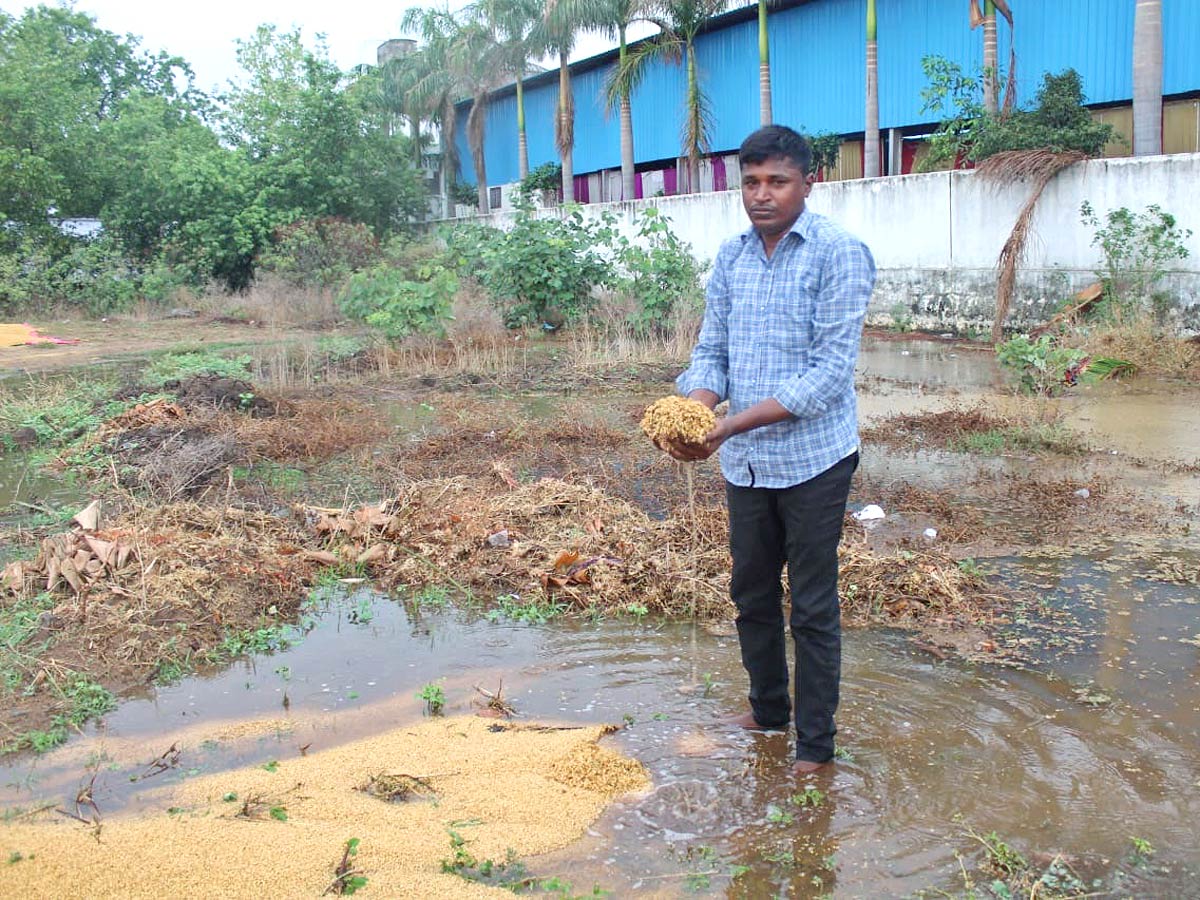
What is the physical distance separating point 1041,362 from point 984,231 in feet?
23.9

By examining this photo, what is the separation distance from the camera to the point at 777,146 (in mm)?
3078

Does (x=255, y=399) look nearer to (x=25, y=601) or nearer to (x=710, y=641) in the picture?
(x=25, y=601)

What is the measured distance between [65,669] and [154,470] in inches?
115

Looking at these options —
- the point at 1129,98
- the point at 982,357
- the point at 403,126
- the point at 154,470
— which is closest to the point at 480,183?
the point at 403,126

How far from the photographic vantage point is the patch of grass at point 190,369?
10477mm

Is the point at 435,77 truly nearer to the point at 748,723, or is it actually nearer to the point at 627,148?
the point at 627,148

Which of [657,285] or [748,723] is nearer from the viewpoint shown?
[748,723]

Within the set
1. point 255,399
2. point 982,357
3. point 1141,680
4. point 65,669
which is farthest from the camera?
point 982,357

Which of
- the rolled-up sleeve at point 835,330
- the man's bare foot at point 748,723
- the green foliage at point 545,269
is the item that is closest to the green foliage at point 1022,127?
the green foliage at point 545,269

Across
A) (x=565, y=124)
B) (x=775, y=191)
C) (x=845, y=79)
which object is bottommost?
(x=775, y=191)

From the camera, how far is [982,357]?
43.3 ft

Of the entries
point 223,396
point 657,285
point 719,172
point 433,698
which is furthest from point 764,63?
point 433,698

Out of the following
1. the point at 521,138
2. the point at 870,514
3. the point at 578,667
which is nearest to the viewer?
the point at 578,667

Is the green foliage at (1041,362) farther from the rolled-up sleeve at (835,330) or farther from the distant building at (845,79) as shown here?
the distant building at (845,79)
